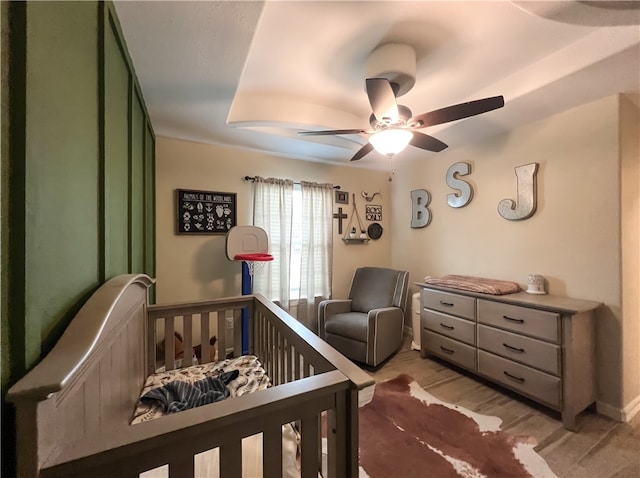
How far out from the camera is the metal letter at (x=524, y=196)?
7.72 feet

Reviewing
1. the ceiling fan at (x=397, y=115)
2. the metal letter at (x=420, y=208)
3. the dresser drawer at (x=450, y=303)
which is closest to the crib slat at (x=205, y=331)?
the ceiling fan at (x=397, y=115)

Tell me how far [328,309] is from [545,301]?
2.00 meters

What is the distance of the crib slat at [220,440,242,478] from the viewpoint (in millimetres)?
673

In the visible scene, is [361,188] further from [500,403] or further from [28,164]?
[28,164]

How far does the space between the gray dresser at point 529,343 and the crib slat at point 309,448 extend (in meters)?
1.97

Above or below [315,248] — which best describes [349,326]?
below

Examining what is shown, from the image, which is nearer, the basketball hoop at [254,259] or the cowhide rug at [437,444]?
the cowhide rug at [437,444]

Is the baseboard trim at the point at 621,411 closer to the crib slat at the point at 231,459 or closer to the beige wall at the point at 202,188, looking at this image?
the crib slat at the point at 231,459

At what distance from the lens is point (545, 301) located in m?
2.02

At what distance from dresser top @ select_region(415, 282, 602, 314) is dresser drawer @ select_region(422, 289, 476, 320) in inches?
2.9

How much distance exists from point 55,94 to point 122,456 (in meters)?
A: 0.87

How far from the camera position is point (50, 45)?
0.65 meters

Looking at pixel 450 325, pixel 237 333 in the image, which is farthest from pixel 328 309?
pixel 237 333

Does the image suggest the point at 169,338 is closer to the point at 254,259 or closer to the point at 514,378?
the point at 254,259
